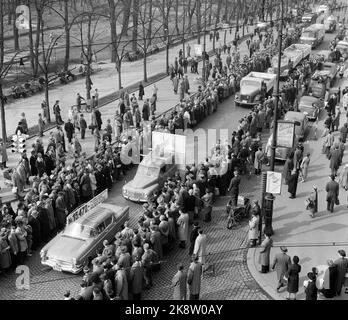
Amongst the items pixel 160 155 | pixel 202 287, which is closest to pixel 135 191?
pixel 160 155

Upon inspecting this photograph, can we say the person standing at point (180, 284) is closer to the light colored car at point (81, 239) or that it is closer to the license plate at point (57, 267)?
the light colored car at point (81, 239)

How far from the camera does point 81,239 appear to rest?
16.3 m

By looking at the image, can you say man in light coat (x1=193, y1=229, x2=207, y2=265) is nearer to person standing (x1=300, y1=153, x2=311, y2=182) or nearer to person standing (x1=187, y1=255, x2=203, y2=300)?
person standing (x1=187, y1=255, x2=203, y2=300)

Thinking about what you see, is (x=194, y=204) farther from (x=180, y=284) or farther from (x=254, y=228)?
(x=180, y=284)

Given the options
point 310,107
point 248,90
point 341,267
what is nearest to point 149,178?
point 341,267

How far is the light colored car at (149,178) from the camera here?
2044 centimetres

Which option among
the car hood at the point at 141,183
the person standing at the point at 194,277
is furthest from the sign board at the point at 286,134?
the person standing at the point at 194,277

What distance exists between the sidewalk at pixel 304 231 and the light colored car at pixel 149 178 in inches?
171

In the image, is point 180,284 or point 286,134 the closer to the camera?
point 180,284

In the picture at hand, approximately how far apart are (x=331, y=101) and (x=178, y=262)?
57.5 ft

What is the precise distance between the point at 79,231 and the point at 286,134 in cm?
1141

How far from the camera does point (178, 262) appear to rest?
16578 mm

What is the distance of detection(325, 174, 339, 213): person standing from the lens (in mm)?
19359
